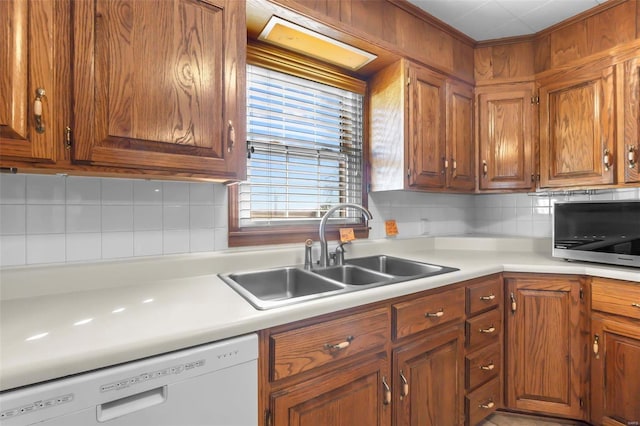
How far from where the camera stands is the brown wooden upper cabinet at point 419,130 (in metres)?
1.80

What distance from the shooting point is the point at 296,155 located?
5.89ft

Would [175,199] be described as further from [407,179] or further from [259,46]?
[407,179]

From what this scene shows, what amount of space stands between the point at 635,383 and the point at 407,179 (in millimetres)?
1432

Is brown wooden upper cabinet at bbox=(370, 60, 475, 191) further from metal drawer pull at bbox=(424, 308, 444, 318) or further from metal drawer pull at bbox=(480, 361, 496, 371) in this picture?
metal drawer pull at bbox=(480, 361, 496, 371)

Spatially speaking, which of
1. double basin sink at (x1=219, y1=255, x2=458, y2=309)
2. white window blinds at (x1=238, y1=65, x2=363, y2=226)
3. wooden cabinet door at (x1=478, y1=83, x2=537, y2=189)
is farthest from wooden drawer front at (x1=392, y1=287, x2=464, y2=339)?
wooden cabinet door at (x1=478, y1=83, x2=537, y2=189)

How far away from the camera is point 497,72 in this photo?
216cm

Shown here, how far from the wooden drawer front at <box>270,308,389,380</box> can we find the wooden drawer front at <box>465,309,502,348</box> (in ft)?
1.94

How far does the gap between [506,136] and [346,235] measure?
1361 mm

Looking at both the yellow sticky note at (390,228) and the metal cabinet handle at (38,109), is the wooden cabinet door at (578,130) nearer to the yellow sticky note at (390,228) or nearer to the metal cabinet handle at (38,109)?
the yellow sticky note at (390,228)

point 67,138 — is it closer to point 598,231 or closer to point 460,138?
point 460,138

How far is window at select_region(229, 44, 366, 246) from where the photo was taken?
1.65 m

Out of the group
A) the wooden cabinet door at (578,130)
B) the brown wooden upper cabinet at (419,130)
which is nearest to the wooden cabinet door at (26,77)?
the brown wooden upper cabinet at (419,130)

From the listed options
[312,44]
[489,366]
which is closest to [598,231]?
[489,366]

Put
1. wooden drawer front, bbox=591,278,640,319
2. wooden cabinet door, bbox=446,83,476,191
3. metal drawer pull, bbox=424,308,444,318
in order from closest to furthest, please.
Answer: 1. metal drawer pull, bbox=424,308,444,318
2. wooden drawer front, bbox=591,278,640,319
3. wooden cabinet door, bbox=446,83,476,191
